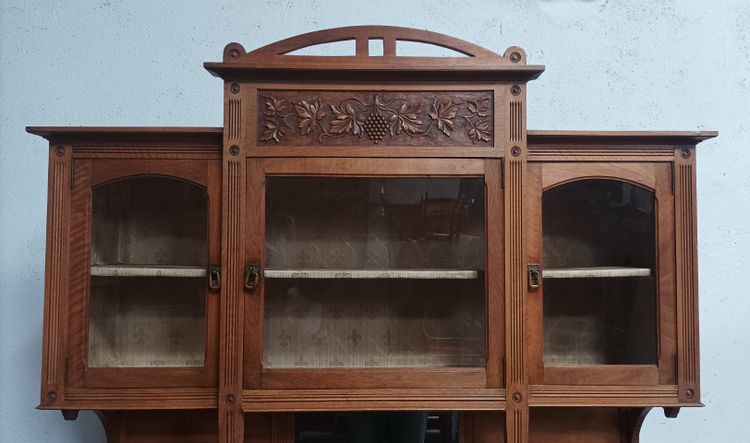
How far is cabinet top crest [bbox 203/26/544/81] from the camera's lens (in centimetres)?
101

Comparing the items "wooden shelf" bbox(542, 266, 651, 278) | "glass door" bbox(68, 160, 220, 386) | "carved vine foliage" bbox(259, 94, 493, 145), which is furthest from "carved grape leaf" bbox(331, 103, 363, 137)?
A: "wooden shelf" bbox(542, 266, 651, 278)

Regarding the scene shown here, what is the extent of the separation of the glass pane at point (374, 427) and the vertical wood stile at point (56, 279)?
447 millimetres

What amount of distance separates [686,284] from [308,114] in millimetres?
765

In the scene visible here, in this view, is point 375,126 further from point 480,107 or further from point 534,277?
point 534,277

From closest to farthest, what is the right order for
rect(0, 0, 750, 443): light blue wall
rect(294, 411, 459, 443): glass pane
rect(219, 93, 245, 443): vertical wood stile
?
rect(219, 93, 245, 443): vertical wood stile < rect(294, 411, 459, 443): glass pane < rect(0, 0, 750, 443): light blue wall

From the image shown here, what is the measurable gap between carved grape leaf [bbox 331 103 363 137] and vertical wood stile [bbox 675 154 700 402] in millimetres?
604

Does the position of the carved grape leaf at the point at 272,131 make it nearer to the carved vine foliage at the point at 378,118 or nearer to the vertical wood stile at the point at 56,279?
the carved vine foliage at the point at 378,118

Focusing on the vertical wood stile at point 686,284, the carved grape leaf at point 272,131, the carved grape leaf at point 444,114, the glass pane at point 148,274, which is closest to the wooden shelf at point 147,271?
the glass pane at point 148,274

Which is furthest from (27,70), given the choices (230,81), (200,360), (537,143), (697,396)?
(697,396)

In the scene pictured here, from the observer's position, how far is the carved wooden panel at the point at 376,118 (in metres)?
1.02

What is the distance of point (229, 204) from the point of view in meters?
1.01

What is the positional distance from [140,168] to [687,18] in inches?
53.0

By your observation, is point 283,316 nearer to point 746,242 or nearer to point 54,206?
point 54,206

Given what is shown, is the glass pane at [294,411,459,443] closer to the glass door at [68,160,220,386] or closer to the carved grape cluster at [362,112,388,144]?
the glass door at [68,160,220,386]
